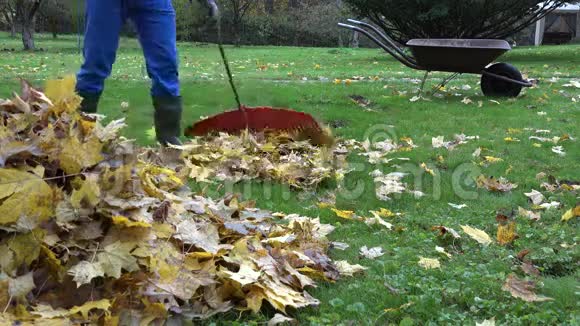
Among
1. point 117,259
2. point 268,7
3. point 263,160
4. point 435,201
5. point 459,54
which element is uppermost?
point 268,7

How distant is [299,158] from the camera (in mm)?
4129

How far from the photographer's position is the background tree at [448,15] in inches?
547

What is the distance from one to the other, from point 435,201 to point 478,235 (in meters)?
0.67

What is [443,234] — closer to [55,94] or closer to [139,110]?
[55,94]

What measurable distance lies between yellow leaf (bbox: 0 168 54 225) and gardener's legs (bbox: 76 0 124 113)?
1939 millimetres

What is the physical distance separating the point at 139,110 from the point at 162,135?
1.04 feet

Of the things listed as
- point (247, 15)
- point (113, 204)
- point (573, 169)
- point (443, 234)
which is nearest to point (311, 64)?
point (573, 169)

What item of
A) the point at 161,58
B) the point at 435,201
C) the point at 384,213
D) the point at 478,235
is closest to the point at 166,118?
the point at 161,58

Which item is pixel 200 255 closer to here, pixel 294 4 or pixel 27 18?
pixel 27 18

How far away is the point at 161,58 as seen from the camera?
3.79 m

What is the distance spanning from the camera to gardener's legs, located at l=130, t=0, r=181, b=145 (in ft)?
12.2

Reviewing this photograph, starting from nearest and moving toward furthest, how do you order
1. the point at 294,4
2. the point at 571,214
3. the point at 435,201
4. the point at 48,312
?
1. the point at 48,312
2. the point at 571,214
3. the point at 435,201
4. the point at 294,4

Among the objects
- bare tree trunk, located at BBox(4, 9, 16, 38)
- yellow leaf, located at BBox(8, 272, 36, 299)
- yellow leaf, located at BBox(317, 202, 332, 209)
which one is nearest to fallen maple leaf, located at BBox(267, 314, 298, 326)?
yellow leaf, located at BBox(8, 272, 36, 299)

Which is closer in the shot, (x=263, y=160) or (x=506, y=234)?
(x=506, y=234)
